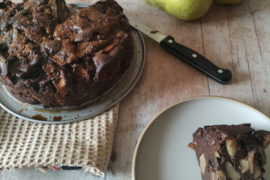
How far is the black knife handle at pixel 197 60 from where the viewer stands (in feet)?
3.26

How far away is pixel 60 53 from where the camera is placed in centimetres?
85

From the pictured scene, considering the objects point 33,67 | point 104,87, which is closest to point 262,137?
point 104,87

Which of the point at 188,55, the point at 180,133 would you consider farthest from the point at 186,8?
the point at 180,133

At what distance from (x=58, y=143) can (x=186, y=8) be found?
26.1 inches

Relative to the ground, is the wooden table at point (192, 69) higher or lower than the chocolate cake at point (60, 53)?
lower

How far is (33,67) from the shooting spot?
840 millimetres

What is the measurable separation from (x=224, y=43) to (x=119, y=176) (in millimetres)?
639

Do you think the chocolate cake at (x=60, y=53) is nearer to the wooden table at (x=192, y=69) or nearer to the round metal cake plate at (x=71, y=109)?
the round metal cake plate at (x=71, y=109)

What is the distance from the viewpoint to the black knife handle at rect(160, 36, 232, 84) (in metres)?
0.99

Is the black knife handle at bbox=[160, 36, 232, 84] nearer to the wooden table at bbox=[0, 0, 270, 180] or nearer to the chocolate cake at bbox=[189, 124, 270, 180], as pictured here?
the wooden table at bbox=[0, 0, 270, 180]

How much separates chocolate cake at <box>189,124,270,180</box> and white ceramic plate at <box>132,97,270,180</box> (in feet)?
0.23

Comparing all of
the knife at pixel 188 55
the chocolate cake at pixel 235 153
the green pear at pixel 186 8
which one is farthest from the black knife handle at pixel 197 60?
the chocolate cake at pixel 235 153

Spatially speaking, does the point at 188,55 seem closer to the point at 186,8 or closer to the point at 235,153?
the point at 186,8

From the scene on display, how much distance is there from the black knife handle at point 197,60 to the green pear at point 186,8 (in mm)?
117
